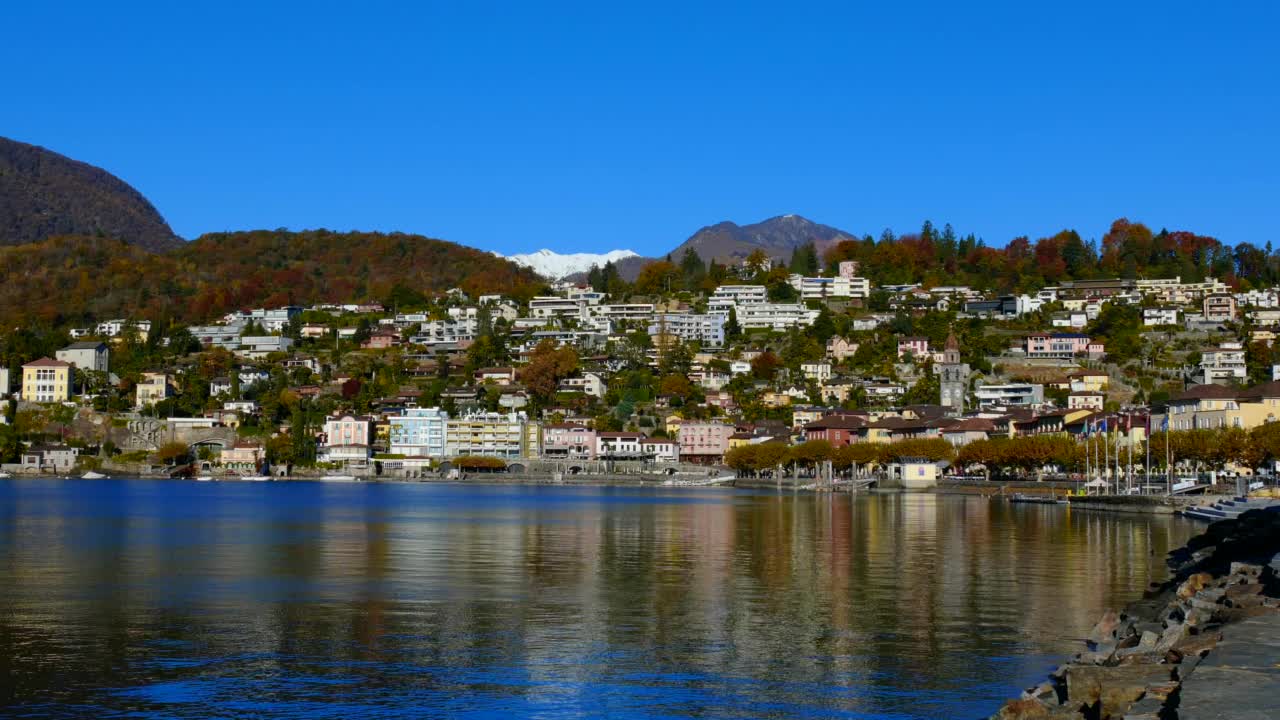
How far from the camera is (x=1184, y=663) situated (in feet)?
47.7

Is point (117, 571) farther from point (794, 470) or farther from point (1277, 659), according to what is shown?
point (794, 470)

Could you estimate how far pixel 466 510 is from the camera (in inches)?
2699

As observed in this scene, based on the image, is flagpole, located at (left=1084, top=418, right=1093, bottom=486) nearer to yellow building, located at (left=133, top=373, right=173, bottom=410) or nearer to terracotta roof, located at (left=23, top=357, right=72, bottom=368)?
yellow building, located at (left=133, top=373, right=173, bottom=410)

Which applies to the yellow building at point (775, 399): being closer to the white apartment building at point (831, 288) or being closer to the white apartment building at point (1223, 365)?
the white apartment building at point (831, 288)

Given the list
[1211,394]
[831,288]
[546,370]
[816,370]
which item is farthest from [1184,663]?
[831,288]

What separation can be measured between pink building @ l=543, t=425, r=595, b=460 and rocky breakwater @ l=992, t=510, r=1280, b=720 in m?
114

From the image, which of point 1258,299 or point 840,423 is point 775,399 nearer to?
point 840,423

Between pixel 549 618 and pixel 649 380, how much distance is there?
12876 cm

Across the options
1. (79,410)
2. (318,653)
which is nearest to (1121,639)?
(318,653)

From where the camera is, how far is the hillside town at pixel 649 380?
132125 mm

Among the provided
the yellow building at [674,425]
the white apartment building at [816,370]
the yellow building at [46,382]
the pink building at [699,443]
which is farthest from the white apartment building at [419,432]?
the white apartment building at [816,370]

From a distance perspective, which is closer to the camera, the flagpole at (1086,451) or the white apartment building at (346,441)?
the flagpole at (1086,451)

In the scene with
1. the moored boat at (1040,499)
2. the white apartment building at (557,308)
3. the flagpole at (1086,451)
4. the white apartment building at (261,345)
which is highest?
the white apartment building at (557,308)

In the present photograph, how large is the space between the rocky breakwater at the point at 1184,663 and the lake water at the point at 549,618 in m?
1.38
